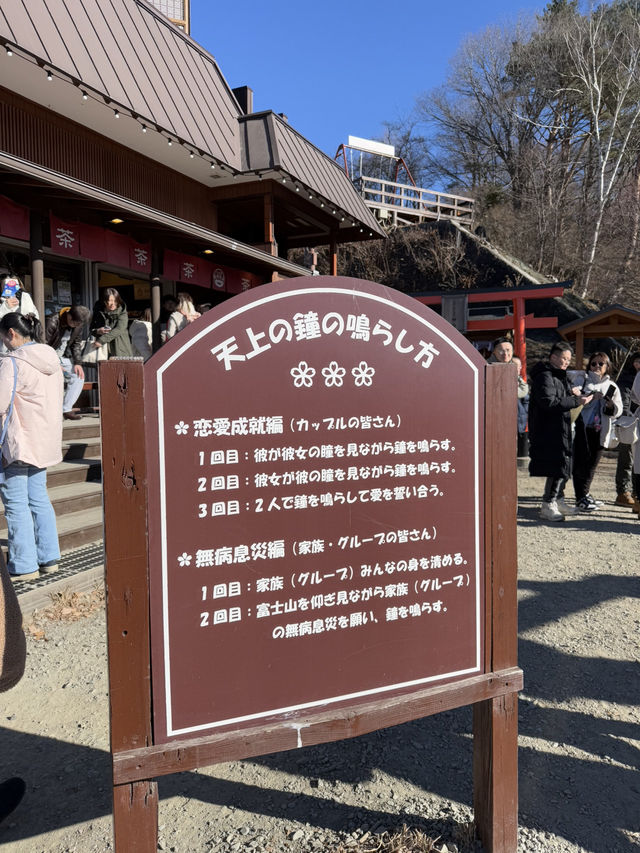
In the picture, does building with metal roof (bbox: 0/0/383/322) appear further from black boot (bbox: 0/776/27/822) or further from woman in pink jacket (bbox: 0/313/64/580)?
black boot (bbox: 0/776/27/822)

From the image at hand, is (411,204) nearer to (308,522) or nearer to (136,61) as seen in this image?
(136,61)

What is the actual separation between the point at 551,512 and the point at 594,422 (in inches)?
48.4

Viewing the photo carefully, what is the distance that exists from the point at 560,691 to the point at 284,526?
2.31m

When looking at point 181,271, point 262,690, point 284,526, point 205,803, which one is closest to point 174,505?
point 284,526

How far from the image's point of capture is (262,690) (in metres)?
1.71

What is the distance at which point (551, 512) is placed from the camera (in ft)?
21.7

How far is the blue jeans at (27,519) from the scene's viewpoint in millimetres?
4004

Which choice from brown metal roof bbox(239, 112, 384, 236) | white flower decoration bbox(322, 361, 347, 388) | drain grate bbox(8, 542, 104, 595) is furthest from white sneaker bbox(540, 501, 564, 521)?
brown metal roof bbox(239, 112, 384, 236)

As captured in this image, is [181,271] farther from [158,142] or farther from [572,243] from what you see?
[572,243]

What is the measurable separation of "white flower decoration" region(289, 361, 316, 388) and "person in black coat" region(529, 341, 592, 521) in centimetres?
499

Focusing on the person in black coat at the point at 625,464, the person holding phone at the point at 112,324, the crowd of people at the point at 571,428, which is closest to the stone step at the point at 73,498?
the person holding phone at the point at 112,324

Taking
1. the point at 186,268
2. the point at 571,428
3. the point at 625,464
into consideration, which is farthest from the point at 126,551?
the point at 186,268

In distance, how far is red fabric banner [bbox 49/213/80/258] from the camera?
6.82m

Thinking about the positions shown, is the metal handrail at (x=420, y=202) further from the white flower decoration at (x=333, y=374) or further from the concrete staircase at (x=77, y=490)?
the white flower decoration at (x=333, y=374)
